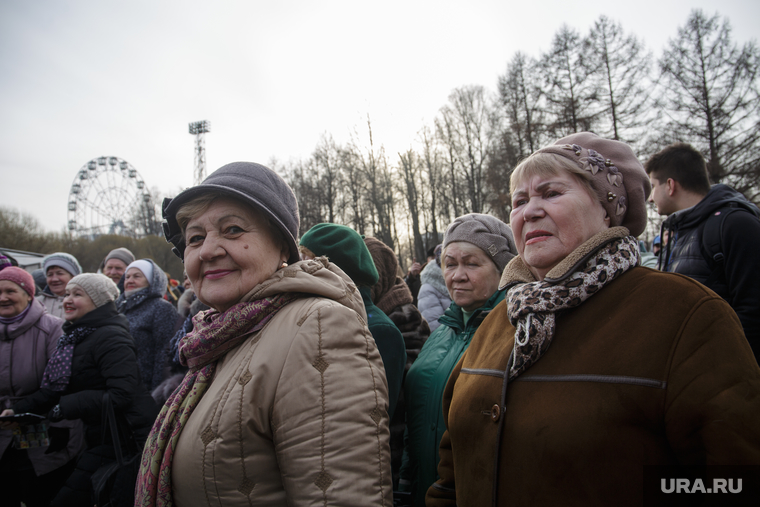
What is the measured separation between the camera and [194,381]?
1.70m

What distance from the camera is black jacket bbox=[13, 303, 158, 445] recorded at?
10.0 feet

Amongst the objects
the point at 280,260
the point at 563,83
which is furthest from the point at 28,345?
the point at 563,83

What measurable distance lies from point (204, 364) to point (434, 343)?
1404 mm

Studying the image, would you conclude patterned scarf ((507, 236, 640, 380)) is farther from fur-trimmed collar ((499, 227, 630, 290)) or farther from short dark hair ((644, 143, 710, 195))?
short dark hair ((644, 143, 710, 195))

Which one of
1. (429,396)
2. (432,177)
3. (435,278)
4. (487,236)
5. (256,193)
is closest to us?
(256,193)

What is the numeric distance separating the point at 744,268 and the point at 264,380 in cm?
295

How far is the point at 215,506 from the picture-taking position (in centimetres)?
132

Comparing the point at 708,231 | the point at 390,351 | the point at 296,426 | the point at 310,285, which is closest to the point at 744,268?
the point at 708,231

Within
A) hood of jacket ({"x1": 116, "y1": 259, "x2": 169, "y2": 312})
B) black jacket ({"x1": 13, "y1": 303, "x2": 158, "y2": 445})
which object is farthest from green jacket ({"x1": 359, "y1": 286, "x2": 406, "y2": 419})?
hood of jacket ({"x1": 116, "y1": 259, "x2": 169, "y2": 312})

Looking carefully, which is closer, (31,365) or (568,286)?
(568,286)

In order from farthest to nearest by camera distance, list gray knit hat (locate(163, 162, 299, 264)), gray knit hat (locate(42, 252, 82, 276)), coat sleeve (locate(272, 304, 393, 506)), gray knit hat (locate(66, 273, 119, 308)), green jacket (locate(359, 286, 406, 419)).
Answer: gray knit hat (locate(42, 252, 82, 276)) < gray knit hat (locate(66, 273, 119, 308)) < green jacket (locate(359, 286, 406, 419)) < gray knit hat (locate(163, 162, 299, 264)) < coat sleeve (locate(272, 304, 393, 506))

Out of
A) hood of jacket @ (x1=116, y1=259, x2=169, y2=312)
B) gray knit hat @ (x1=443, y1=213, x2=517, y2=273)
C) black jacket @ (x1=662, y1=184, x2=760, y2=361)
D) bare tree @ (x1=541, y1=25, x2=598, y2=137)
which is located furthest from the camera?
bare tree @ (x1=541, y1=25, x2=598, y2=137)

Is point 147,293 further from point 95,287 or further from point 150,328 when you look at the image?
point 95,287

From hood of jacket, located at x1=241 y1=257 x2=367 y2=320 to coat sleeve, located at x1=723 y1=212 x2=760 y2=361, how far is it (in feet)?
8.08
